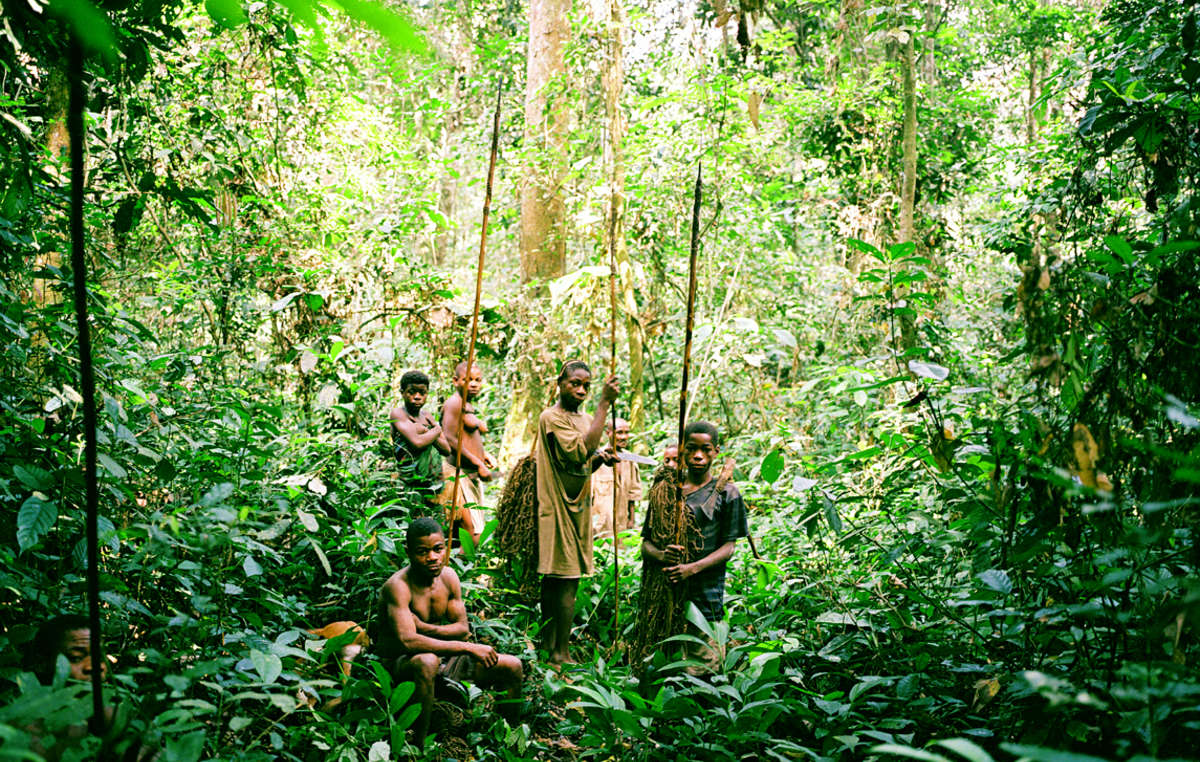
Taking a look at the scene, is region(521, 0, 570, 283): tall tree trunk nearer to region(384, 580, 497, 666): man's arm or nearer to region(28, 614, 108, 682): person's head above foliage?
region(384, 580, 497, 666): man's arm

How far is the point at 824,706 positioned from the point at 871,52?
941 centimetres

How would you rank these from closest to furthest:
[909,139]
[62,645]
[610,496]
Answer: [62,645]
[610,496]
[909,139]

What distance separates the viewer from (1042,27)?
12406mm

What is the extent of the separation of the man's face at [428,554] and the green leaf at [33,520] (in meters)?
1.63

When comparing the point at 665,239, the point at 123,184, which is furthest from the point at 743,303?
the point at 123,184

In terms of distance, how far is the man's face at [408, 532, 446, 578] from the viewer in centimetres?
434

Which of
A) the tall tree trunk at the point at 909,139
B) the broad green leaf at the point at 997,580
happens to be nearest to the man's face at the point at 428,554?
the broad green leaf at the point at 997,580

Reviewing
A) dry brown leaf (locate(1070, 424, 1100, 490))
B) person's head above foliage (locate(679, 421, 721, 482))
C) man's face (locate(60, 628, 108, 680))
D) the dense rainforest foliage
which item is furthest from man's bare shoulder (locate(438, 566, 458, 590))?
dry brown leaf (locate(1070, 424, 1100, 490))

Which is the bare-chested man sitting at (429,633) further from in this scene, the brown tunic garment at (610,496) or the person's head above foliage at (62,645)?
the brown tunic garment at (610,496)

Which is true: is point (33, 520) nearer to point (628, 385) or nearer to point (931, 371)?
point (931, 371)

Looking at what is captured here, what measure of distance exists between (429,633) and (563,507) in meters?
1.52

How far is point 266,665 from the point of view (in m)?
3.08

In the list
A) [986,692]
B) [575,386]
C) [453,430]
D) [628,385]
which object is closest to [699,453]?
[575,386]

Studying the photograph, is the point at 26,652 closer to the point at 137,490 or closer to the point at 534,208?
the point at 137,490
